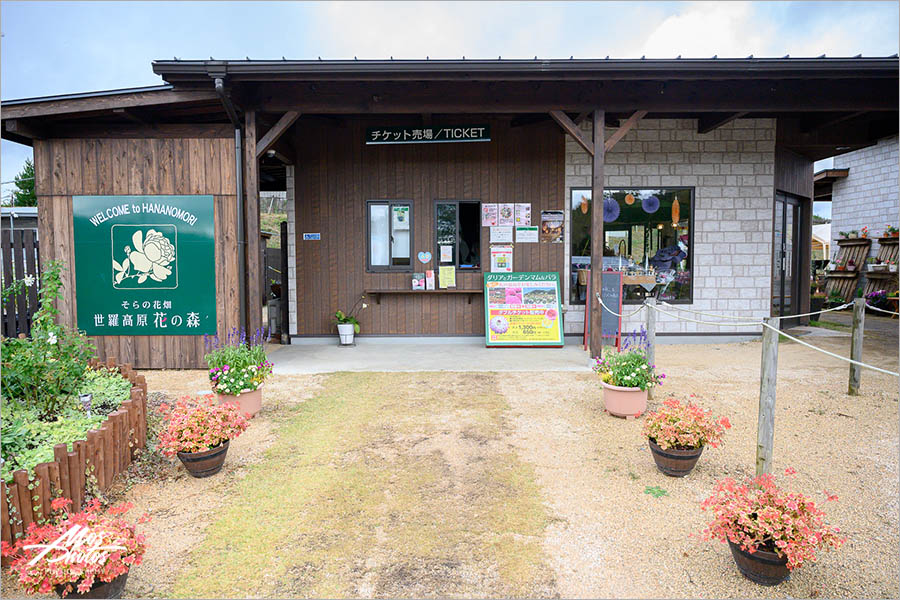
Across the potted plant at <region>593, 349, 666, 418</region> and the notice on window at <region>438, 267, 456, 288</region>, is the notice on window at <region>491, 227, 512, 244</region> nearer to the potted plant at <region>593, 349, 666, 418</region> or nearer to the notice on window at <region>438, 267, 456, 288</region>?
the notice on window at <region>438, 267, 456, 288</region>

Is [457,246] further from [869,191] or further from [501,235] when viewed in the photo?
[869,191]

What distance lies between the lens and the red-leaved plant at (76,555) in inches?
83.6

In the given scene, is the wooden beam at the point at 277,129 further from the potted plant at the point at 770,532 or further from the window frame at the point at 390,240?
the potted plant at the point at 770,532

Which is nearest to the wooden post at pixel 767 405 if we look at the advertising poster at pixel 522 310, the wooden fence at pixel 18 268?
the advertising poster at pixel 522 310

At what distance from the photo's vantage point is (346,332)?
869 centimetres

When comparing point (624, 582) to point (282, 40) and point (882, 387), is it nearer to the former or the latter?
point (882, 387)

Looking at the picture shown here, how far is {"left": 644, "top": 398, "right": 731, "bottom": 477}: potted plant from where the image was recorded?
353 cm

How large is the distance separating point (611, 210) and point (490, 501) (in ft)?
22.4

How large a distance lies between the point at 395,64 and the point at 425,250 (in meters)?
3.40

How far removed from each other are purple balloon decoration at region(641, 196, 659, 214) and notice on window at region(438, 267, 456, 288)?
3.32 m

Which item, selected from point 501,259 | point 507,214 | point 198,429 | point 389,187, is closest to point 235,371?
point 198,429

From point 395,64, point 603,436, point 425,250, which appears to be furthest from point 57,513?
point 425,250

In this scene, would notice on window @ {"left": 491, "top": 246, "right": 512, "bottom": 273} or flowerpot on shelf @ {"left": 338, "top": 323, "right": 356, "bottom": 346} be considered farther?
notice on window @ {"left": 491, "top": 246, "right": 512, "bottom": 273}

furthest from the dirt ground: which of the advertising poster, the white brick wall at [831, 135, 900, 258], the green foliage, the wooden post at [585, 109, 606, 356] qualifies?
the white brick wall at [831, 135, 900, 258]
